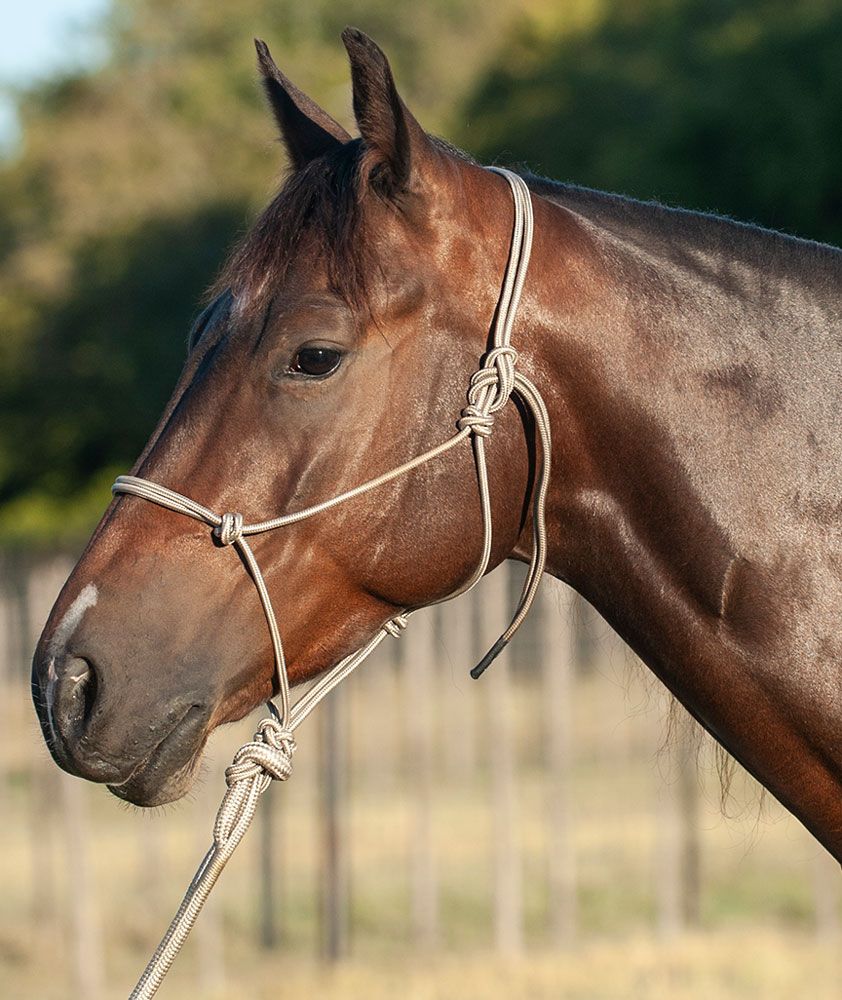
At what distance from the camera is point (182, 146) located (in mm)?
31062

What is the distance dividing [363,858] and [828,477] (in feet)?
32.2

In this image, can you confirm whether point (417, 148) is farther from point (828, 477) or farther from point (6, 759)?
point (6, 759)

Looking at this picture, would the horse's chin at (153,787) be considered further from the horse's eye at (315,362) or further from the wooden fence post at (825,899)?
the wooden fence post at (825,899)

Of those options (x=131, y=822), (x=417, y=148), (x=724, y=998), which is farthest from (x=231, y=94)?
(x=417, y=148)

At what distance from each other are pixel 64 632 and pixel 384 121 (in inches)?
40.3

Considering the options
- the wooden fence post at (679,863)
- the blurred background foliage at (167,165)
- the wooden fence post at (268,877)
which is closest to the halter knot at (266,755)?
the wooden fence post at (268,877)

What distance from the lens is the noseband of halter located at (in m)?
2.46

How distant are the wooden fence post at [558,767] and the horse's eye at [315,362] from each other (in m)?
6.48

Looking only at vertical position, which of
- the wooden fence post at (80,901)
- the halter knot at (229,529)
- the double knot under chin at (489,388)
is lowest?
the wooden fence post at (80,901)

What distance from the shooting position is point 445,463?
2.54 meters

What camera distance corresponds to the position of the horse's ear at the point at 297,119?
2.88 metres

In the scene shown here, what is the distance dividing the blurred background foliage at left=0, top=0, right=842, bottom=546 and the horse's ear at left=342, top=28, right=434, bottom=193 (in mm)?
18539

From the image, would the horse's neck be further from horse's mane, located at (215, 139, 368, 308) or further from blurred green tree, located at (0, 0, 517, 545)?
blurred green tree, located at (0, 0, 517, 545)

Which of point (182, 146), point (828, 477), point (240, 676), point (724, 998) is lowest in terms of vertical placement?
point (724, 998)
